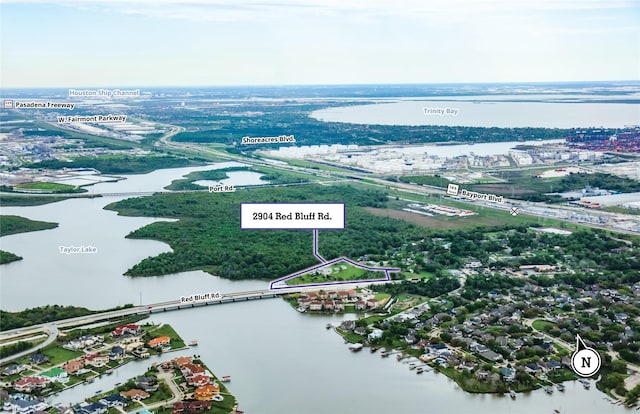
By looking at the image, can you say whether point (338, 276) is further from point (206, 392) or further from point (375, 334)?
point (206, 392)

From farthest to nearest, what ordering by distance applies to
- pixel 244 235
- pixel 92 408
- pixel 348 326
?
pixel 244 235, pixel 348 326, pixel 92 408

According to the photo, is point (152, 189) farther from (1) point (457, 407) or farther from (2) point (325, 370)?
(1) point (457, 407)

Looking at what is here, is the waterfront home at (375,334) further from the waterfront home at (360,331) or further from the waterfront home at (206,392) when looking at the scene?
the waterfront home at (206,392)

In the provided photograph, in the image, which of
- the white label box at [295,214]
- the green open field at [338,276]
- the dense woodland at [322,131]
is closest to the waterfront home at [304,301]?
the green open field at [338,276]

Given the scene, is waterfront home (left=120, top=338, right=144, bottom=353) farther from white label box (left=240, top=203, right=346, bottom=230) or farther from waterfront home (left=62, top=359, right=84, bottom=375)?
white label box (left=240, top=203, right=346, bottom=230)

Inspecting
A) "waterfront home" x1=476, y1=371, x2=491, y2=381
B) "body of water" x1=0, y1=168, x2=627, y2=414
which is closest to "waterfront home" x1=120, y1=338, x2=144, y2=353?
"body of water" x1=0, y1=168, x2=627, y2=414

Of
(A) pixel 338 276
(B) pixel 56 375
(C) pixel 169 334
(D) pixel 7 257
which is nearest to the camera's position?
(B) pixel 56 375

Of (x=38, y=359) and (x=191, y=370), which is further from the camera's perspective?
(x=38, y=359)

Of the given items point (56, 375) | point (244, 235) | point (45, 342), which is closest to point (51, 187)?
point (244, 235)
